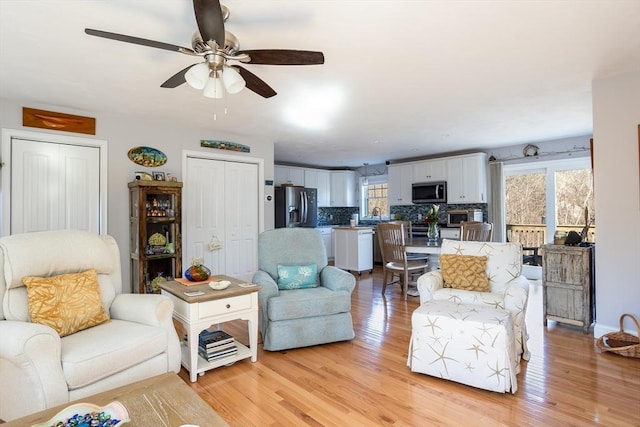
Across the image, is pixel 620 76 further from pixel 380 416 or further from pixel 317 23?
pixel 380 416

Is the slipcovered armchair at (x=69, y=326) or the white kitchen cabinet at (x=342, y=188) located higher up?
the white kitchen cabinet at (x=342, y=188)

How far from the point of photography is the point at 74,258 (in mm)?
2291

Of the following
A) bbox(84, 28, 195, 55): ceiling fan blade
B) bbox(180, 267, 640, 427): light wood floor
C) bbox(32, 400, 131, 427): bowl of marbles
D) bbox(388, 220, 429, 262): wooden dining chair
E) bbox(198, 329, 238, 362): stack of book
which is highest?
bbox(84, 28, 195, 55): ceiling fan blade

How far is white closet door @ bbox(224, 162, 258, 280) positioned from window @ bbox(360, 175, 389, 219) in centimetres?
366

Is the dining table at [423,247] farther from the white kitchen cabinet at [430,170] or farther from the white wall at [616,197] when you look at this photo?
the white kitchen cabinet at [430,170]

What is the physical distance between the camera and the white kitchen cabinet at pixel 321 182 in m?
7.70

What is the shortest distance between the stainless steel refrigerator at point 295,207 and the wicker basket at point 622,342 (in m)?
4.81

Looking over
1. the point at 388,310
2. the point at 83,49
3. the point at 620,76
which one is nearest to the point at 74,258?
the point at 83,49

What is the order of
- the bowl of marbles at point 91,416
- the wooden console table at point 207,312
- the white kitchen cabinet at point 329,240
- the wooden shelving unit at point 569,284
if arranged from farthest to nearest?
the white kitchen cabinet at point 329,240 < the wooden shelving unit at point 569,284 < the wooden console table at point 207,312 < the bowl of marbles at point 91,416

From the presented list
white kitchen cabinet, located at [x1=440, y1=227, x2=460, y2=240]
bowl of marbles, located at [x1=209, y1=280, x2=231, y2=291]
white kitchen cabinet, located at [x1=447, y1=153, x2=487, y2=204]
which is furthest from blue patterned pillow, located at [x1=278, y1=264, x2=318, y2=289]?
white kitchen cabinet, located at [x1=447, y1=153, x2=487, y2=204]

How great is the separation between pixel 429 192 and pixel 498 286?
391 centimetres

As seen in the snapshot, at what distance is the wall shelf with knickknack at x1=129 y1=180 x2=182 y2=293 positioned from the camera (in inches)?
155

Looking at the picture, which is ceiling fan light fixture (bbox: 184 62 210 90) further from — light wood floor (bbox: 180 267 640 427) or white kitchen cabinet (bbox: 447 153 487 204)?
white kitchen cabinet (bbox: 447 153 487 204)

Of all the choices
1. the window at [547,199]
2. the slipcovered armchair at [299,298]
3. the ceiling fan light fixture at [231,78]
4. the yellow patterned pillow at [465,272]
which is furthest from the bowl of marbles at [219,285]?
the window at [547,199]
